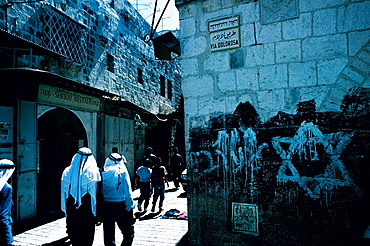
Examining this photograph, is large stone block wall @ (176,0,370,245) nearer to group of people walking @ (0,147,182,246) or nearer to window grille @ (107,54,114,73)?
group of people walking @ (0,147,182,246)

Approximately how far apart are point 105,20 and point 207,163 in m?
8.39

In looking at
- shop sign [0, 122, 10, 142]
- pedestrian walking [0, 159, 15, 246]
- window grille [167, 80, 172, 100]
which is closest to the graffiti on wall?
pedestrian walking [0, 159, 15, 246]

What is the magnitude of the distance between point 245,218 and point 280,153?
1092mm

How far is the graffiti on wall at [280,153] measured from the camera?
347 cm

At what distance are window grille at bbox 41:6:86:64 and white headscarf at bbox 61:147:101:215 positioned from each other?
4658 mm

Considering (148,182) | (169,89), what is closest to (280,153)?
(148,182)

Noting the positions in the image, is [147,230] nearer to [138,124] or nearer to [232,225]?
[232,225]

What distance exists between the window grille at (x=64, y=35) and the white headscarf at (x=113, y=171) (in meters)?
4.69

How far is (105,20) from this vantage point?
34.1ft

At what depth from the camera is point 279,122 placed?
12.5 feet

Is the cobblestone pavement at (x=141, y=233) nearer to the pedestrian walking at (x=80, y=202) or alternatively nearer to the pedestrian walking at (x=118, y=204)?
the pedestrian walking at (x=118, y=204)

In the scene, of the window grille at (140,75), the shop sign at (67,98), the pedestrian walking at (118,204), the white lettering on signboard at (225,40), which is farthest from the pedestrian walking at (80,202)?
the window grille at (140,75)

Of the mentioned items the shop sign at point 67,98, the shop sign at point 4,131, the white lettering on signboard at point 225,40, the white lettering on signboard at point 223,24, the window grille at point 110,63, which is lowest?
the shop sign at point 4,131

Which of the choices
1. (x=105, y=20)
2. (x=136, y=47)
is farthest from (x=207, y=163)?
(x=136, y=47)
